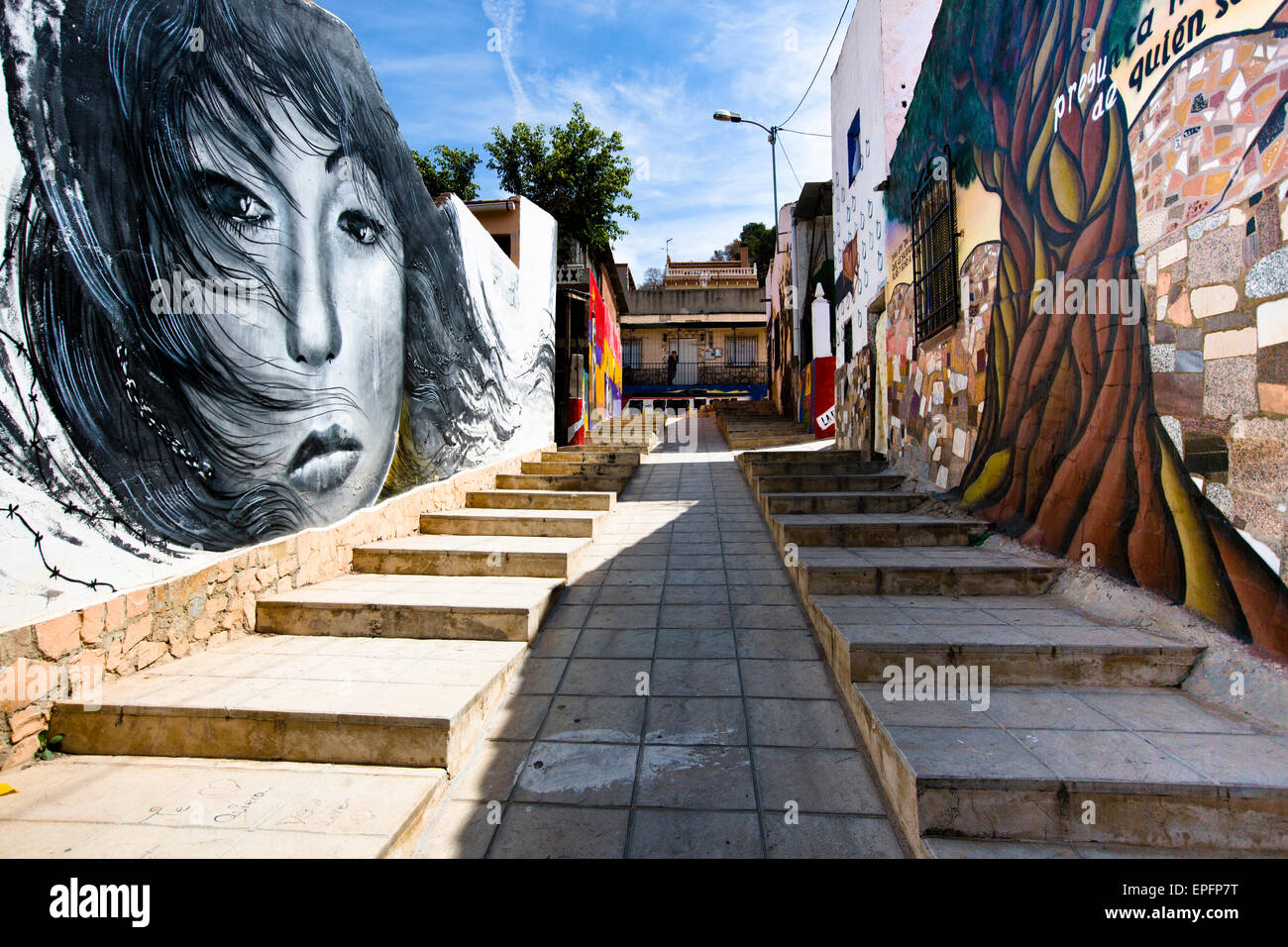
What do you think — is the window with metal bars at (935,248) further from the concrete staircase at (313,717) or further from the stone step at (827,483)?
the concrete staircase at (313,717)

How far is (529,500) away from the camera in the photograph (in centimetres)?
635

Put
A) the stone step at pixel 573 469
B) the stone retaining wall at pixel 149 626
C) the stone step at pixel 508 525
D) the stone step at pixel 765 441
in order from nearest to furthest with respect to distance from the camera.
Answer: the stone retaining wall at pixel 149 626 < the stone step at pixel 508 525 < the stone step at pixel 573 469 < the stone step at pixel 765 441

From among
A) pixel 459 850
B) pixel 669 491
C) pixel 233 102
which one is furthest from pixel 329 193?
pixel 669 491

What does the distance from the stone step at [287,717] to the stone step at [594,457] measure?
613 centimetres

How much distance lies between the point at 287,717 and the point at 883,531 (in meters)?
4.15

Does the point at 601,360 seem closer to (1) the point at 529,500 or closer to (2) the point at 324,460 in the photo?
(1) the point at 529,500

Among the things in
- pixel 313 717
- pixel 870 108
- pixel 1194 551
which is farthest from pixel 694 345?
pixel 313 717

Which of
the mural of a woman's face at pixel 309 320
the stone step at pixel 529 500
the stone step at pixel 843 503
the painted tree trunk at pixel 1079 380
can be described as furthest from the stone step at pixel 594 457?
the painted tree trunk at pixel 1079 380

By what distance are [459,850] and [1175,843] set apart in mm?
2406

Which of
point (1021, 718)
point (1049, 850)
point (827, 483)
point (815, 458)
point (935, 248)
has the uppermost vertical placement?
point (935, 248)

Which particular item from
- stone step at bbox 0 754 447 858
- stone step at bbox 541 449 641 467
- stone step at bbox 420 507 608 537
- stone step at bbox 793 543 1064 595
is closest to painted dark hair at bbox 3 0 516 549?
stone step at bbox 0 754 447 858

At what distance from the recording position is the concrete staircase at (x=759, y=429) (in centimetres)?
1202

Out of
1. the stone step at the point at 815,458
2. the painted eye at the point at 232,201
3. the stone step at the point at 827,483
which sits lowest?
the stone step at the point at 827,483

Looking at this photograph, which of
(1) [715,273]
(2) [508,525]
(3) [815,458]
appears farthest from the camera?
(1) [715,273]
